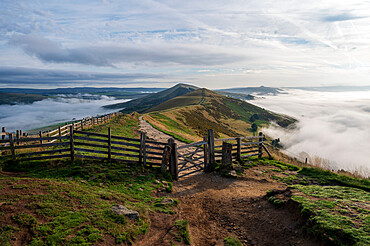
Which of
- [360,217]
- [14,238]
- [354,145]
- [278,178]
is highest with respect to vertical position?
[14,238]

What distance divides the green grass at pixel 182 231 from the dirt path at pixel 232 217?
25 centimetres

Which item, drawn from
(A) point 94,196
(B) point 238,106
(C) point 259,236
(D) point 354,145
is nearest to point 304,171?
(C) point 259,236

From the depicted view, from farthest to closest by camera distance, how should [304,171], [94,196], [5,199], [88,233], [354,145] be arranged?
1. [354,145]
2. [304,171]
3. [94,196]
4. [5,199]
5. [88,233]

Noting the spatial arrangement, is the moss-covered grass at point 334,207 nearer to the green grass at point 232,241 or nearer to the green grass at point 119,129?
the green grass at point 232,241

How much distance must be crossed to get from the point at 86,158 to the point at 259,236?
9.96m

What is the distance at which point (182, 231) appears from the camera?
686 cm

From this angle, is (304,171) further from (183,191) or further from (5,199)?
(5,199)

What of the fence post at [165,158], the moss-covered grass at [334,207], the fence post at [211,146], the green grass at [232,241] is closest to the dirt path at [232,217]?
the green grass at [232,241]

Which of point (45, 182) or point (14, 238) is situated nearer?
point (14, 238)

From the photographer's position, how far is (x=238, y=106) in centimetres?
14438

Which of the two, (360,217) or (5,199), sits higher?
(5,199)

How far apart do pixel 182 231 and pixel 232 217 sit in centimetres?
243

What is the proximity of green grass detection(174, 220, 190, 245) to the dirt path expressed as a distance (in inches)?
9.9

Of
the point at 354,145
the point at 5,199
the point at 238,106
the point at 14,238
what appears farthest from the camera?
the point at 238,106
